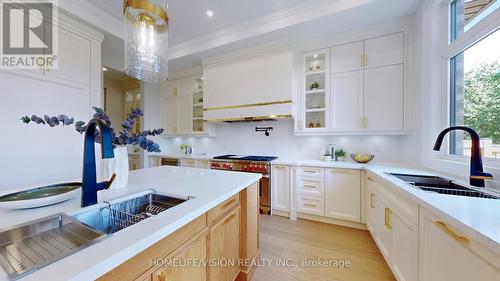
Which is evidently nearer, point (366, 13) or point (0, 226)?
point (0, 226)

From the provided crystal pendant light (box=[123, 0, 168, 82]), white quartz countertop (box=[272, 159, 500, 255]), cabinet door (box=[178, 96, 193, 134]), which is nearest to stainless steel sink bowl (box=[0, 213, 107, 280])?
crystal pendant light (box=[123, 0, 168, 82])

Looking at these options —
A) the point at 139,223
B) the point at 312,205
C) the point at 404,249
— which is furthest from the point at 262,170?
the point at 139,223

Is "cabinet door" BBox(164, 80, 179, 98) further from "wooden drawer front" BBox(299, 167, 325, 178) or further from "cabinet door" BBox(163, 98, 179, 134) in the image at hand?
"wooden drawer front" BBox(299, 167, 325, 178)

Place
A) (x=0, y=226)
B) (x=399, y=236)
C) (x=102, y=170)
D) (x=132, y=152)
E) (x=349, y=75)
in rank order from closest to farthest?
(x=0, y=226), (x=102, y=170), (x=399, y=236), (x=349, y=75), (x=132, y=152)

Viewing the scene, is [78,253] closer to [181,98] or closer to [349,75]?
[349,75]

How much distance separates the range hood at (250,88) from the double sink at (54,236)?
2.37 metres

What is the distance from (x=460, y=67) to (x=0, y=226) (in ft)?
10.9

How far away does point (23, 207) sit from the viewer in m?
0.86

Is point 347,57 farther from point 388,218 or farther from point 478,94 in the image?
point 388,218

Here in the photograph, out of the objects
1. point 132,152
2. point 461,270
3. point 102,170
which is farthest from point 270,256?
point 132,152

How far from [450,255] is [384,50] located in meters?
2.47

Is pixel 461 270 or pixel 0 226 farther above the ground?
pixel 0 226

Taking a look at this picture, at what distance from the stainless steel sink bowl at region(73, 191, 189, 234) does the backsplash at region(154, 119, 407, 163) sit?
2.46 metres

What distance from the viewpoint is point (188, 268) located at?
894 mm
